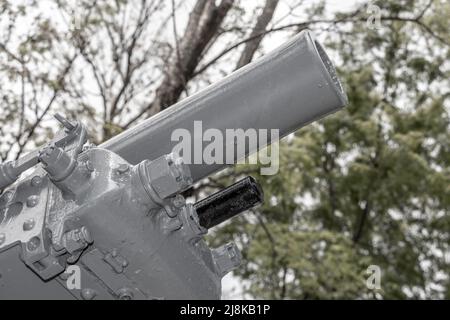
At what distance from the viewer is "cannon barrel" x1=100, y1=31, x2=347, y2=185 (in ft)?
8.20

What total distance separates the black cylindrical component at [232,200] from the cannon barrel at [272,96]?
0.15 metres

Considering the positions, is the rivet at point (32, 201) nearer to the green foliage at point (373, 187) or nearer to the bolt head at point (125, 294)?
the bolt head at point (125, 294)

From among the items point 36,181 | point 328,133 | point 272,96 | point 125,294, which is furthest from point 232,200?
point 328,133

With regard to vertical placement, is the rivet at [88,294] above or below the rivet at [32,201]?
below

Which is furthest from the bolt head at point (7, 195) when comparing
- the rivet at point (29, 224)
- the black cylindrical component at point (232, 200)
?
the black cylindrical component at point (232, 200)

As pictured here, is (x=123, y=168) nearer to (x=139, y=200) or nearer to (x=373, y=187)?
(x=139, y=200)

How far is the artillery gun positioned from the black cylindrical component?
0.06 ft

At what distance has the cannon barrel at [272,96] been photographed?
250cm

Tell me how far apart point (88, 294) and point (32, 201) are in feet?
1.20

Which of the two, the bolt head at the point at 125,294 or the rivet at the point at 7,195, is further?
the rivet at the point at 7,195

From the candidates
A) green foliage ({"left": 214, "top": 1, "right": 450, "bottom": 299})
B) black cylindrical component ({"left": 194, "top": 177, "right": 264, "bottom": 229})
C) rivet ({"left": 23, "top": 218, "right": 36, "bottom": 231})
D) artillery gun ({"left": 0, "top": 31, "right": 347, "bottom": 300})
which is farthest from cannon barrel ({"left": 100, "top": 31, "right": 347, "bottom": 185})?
green foliage ({"left": 214, "top": 1, "right": 450, "bottom": 299})

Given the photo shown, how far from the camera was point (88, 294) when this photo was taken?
2.42 m
